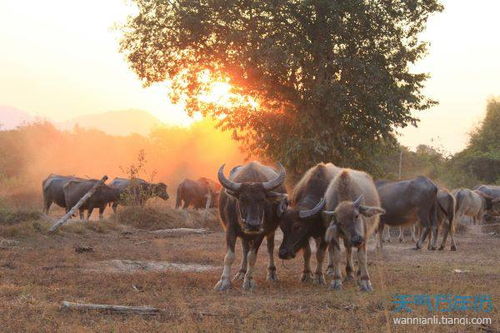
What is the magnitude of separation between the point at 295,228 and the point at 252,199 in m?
1.09

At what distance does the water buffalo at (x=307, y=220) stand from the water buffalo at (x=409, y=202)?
22.0 feet

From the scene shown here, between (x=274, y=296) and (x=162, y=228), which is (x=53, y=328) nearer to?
(x=274, y=296)

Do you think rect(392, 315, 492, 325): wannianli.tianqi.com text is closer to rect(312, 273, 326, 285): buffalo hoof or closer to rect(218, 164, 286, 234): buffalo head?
rect(218, 164, 286, 234): buffalo head

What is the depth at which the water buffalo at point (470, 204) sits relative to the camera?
87.1 ft

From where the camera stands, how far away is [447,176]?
53875mm

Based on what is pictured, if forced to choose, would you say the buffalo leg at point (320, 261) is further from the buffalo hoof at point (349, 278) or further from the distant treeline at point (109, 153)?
the distant treeline at point (109, 153)

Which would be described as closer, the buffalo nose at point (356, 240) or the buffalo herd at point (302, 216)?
the buffalo nose at point (356, 240)

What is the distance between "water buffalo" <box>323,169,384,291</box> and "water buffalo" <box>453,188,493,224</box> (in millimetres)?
17176

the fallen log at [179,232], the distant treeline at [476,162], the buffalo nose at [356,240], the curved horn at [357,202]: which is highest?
the distant treeline at [476,162]

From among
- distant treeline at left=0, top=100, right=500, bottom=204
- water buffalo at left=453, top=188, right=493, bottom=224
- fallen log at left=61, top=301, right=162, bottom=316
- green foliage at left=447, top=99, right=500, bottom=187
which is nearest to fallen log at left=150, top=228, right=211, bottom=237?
water buffalo at left=453, top=188, right=493, bottom=224

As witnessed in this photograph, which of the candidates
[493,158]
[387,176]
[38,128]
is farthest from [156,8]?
[38,128]

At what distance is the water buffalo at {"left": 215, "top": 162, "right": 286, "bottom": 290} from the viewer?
9555mm

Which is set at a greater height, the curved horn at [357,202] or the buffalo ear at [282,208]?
the curved horn at [357,202]

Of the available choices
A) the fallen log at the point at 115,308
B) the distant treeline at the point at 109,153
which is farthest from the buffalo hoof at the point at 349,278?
the distant treeline at the point at 109,153
